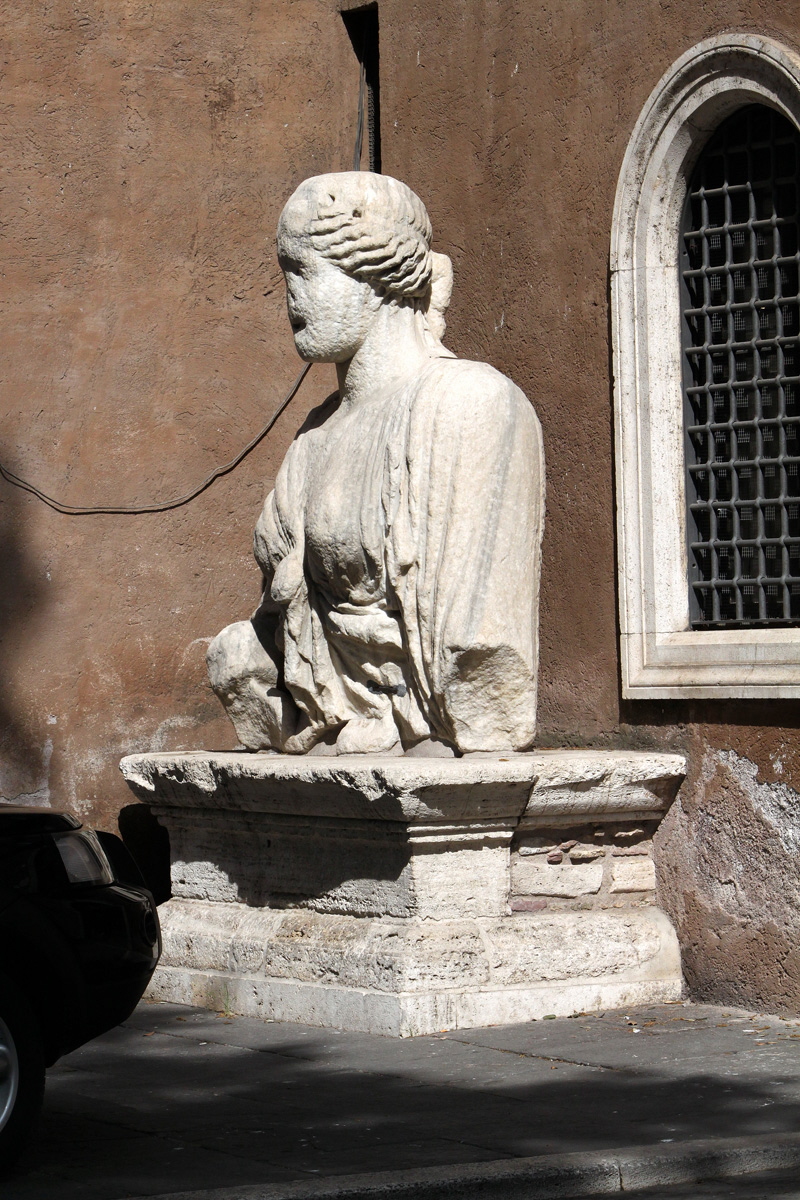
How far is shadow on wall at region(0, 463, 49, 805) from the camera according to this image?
8.70 metres

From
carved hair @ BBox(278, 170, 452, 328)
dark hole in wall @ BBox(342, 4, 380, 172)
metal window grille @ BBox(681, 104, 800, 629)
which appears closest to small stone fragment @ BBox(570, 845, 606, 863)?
metal window grille @ BBox(681, 104, 800, 629)

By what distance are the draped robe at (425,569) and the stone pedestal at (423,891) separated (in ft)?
0.88

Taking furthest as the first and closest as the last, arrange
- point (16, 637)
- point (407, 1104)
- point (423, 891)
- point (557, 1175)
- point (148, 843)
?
point (148, 843), point (16, 637), point (423, 891), point (407, 1104), point (557, 1175)

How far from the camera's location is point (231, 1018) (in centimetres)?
705

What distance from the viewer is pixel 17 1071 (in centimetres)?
469

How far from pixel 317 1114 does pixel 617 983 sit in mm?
1966

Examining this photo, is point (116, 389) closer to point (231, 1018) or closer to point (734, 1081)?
point (231, 1018)

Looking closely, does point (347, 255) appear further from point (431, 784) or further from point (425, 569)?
point (431, 784)

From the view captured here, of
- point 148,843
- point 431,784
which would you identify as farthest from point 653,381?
point 148,843

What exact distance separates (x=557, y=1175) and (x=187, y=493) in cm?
A: 517

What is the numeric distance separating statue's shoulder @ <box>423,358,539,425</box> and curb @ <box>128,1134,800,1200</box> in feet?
10.2

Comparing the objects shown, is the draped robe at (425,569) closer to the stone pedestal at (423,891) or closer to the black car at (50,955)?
the stone pedestal at (423,891)

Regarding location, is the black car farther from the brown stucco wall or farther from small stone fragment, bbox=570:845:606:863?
the brown stucco wall

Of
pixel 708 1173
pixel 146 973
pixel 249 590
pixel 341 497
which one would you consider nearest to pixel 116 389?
pixel 249 590
